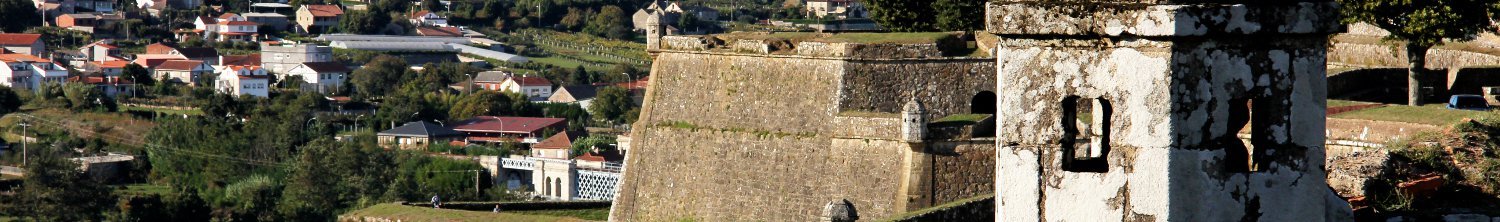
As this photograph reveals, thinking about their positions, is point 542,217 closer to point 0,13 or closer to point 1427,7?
point 1427,7

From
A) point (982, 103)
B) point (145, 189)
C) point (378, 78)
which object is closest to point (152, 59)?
point (378, 78)

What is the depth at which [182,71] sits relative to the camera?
13788cm

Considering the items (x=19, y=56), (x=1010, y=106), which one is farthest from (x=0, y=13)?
(x=1010, y=106)

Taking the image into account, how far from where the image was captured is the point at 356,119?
118m

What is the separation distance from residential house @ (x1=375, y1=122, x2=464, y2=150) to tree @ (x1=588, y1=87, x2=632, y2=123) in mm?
6467

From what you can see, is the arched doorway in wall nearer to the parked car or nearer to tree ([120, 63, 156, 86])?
the parked car

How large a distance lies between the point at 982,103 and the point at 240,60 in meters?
125

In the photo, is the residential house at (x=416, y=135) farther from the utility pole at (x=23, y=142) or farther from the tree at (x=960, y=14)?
the tree at (x=960, y=14)

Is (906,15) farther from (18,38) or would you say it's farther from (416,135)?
(18,38)

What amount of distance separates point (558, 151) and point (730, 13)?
68.6 m

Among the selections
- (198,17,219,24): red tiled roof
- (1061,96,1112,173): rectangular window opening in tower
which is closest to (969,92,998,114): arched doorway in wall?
A: (1061,96,1112,173): rectangular window opening in tower

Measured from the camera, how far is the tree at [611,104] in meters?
114

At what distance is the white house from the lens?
172m

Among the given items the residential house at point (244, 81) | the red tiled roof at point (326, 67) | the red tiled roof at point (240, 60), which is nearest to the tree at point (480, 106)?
the residential house at point (244, 81)
